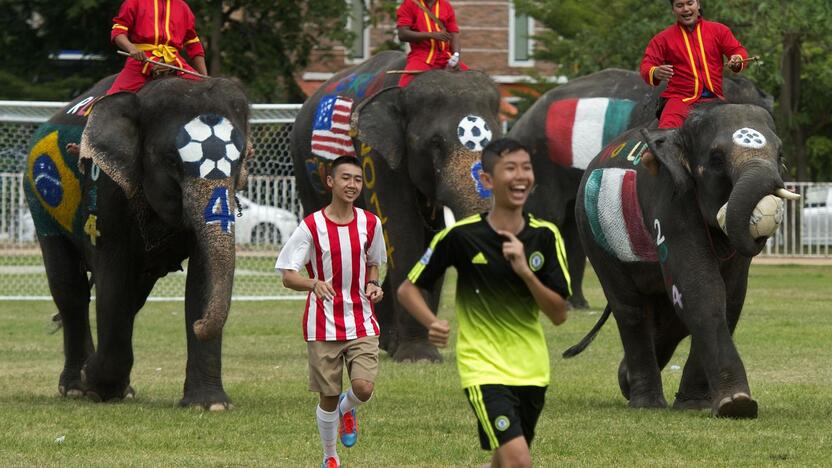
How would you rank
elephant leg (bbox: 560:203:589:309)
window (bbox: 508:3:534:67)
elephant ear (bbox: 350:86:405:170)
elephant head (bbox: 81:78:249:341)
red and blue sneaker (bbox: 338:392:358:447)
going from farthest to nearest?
1. window (bbox: 508:3:534:67)
2. elephant leg (bbox: 560:203:589:309)
3. elephant ear (bbox: 350:86:405:170)
4. elephant head (bbox: 81:78:249:341)
5. red and blue sneaker (bbox: 338:392:358:447)

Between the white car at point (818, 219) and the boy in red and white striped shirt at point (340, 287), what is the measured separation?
25654 millimetres

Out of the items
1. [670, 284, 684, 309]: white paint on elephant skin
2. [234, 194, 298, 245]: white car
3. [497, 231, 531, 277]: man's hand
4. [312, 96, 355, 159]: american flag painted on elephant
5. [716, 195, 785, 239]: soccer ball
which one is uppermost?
[497, 231, 531, 277]: man's hand

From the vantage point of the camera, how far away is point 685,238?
1112 cm

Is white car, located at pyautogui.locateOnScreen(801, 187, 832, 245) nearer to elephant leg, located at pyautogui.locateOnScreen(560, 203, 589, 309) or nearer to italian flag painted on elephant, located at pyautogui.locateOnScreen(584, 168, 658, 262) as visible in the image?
elephant leg, located at pyautogui.locateOnScreen(560, 203, 589, 309)

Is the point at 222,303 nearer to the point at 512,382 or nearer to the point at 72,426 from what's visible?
the point at 72,426

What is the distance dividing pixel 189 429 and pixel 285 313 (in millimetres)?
11348

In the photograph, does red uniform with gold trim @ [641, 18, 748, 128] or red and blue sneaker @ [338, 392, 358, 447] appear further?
red uniform with gold trim @ [641, 18, 748, 128]

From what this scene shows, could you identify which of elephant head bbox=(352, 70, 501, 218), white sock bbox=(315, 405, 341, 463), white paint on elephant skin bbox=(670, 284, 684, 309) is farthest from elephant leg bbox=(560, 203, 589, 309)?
white sock bbox=(315, 405, 341, 463)

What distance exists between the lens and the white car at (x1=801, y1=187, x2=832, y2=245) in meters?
34.2

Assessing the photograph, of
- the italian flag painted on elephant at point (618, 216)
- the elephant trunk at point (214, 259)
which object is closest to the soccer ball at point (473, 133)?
the italian flag painted on elephant at point (618, 216)

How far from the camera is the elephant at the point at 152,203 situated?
37.1 ft

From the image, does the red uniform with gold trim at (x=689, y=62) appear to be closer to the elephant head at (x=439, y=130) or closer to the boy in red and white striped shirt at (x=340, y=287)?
the elephant head at (x=439, y=130)

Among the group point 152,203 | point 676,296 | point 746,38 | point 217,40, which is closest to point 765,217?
point 676,296

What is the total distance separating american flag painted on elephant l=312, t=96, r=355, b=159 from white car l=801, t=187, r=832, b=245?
19.2 metres
